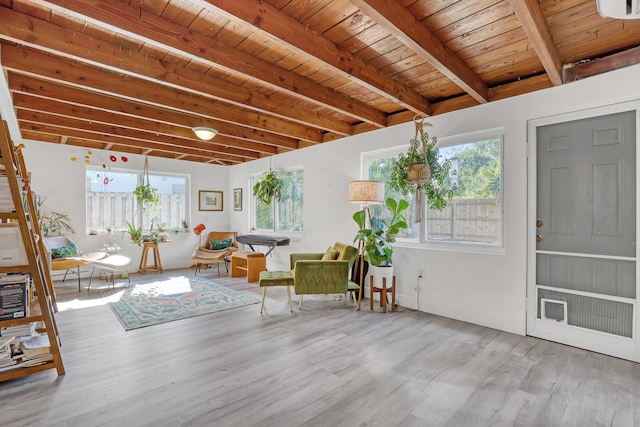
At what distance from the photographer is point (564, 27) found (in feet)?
7.39

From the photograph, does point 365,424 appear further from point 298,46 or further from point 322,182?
point 322,182

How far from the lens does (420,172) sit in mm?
3410

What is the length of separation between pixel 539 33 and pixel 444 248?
231 cm

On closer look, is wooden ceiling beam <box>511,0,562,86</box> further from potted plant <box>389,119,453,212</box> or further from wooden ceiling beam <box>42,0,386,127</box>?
wooden ceiling beam <box>42,0,386,127</box>

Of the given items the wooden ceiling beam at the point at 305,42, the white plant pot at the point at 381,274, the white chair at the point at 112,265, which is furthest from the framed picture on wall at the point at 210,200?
the wooden ceiling beam at the point at 305,42

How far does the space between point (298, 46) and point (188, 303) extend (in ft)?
11.2

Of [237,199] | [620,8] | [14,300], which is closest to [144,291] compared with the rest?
[14,300]

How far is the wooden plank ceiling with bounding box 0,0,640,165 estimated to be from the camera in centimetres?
202

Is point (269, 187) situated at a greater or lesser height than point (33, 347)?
greater

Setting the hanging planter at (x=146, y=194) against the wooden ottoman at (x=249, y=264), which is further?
the hanging planter at (x=146, y=194)

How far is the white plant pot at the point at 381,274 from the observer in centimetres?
407

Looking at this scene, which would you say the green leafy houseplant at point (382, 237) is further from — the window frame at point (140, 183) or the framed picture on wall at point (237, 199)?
the window frame at point (140, 183)

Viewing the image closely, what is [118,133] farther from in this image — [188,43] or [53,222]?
[188,43]

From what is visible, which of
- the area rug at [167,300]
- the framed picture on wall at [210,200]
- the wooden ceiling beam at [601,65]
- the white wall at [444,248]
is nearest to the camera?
the wooden ceiling beam at [601,65]
